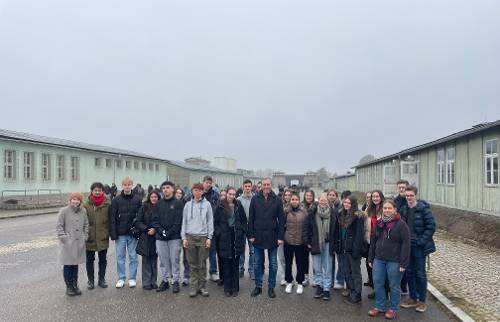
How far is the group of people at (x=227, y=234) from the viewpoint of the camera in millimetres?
7211

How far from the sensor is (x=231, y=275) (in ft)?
24.5

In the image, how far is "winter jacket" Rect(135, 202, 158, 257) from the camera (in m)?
7.71

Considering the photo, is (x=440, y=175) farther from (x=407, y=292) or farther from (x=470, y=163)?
(x=407, y=292)

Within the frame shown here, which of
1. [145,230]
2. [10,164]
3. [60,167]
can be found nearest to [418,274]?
[145,230]

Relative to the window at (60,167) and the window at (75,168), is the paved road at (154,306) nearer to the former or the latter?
the window at (60,167)

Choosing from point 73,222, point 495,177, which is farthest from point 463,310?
point 495,177

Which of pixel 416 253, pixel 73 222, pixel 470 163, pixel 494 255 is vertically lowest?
pixel 494 255

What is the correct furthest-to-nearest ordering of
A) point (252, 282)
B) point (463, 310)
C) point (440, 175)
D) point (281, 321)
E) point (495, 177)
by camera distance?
point (440, 175)
point (495, 177)
point (252, 282)
point (463, 310)
point (281, 321)

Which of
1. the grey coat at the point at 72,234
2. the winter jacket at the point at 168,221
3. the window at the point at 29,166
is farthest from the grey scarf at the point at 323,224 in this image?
the window at the point at 29,166

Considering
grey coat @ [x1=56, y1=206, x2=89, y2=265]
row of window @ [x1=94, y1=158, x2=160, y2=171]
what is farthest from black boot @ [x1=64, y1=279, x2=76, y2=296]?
row of window @ [x1=94, y1=158, x2=160, y2=171]

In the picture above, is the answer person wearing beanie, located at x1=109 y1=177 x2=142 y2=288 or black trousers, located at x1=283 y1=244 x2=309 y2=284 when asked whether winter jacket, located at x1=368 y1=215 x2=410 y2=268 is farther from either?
person wearing beanie, located at x1=109 y1=177 x2=142 y2=288

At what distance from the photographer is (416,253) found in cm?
668

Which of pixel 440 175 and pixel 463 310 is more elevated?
pixel 440 175

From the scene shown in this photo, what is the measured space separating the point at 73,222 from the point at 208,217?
2.33m
